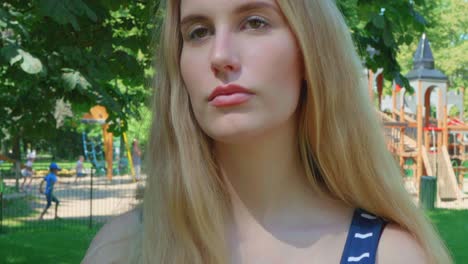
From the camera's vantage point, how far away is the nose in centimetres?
136

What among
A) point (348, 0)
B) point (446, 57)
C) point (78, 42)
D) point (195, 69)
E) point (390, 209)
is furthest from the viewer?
point (446, 57)

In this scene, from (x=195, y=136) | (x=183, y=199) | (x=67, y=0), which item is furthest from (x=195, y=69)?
(x=67, y=0)

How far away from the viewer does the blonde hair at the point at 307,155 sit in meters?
1.44

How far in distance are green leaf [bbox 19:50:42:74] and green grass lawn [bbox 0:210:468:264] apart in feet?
15.1

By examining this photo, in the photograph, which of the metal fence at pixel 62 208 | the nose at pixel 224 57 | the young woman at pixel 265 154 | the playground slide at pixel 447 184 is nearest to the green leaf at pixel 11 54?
the young woman at pixel 265 154

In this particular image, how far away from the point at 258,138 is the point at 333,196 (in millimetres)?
322

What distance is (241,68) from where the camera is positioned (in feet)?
4.50

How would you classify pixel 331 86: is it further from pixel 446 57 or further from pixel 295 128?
pixel 446 57

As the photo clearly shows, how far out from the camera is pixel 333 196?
1643mm

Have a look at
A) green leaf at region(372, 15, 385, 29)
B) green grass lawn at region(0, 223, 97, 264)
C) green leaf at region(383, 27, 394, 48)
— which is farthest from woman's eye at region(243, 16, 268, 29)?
green grass lawn at region(0, 223, 97, 264)

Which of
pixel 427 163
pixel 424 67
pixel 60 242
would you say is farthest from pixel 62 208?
pixel 424 67

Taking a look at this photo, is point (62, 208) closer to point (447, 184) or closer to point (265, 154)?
point (447, 184)

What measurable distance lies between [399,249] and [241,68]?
1.93ft

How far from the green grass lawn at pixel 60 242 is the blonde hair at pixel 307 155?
5.73 m
